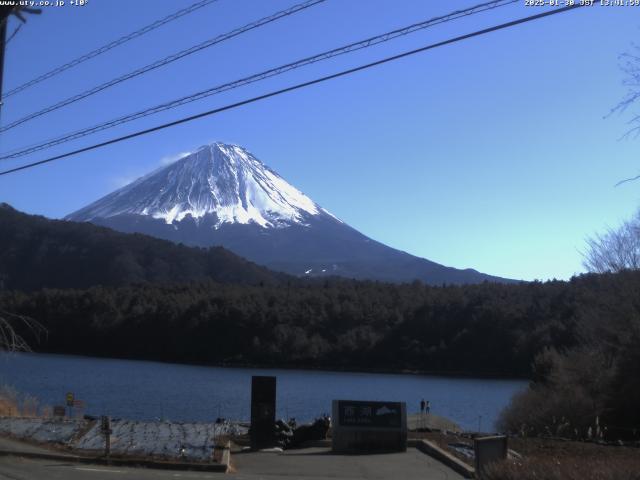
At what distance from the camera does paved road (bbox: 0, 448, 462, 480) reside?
14234 millimetres

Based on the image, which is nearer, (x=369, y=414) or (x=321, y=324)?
(x=369, y=414)

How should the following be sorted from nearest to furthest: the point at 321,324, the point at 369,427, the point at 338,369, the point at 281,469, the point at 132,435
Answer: the point at 281,469 < the point at 369,427 < the point at 132,435 < the point at 338,369 < the point at 321,324

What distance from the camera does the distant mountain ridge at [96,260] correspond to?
174000 mm

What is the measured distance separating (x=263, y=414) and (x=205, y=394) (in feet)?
116

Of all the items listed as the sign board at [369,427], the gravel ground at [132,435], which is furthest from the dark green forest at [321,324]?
the sign board at [369,427]

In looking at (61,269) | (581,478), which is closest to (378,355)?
(61,269)

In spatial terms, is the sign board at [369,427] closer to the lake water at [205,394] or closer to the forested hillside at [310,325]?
the lake water at [205,394]

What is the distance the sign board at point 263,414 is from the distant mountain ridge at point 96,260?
153 metres

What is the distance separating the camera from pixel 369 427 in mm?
18703

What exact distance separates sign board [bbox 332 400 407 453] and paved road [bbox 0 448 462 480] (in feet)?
1.49

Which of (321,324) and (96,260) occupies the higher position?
(96,260)

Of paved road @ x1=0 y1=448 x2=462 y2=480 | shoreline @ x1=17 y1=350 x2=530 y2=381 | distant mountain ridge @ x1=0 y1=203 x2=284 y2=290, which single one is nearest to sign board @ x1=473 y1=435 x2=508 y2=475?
paved road @ x1=0 y1=448 x2=462 y2=480

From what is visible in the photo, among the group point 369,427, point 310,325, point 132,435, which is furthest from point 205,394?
point 310,325

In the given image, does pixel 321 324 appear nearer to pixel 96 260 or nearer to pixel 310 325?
pixel 310 325
